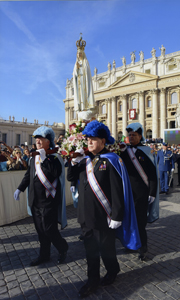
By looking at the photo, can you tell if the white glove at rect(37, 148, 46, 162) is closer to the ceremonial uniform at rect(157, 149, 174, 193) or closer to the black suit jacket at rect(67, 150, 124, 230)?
the black suit jacket at rect(67, 150, 124, 230)

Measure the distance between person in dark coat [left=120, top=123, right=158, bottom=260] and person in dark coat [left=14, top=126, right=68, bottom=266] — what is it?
1.17 meters

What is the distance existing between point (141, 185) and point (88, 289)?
165cm

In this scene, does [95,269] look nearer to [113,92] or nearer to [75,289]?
[75,289]

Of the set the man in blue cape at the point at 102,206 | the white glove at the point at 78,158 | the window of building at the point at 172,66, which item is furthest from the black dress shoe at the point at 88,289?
the window of building at the point at 172,66

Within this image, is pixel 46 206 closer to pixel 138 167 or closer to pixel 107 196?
pixel 107 196

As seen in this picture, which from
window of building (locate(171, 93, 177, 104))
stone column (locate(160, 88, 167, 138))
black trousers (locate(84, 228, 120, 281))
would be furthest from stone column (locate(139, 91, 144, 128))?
black trousers (locate(84, 228, 120, 281))

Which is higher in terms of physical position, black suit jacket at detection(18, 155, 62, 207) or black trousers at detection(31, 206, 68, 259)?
black suit jacket at detection(18, 155, 62, 207)

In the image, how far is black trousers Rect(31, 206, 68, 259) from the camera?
3.15m

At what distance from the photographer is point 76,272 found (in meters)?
3.08

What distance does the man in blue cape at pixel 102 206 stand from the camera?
8.23ft

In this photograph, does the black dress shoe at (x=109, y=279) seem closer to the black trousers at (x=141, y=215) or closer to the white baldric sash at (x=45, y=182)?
the black trousers at (x=141, y=215)

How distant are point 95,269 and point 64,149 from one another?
1.72m

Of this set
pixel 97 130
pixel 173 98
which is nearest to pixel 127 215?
pixel 97 130

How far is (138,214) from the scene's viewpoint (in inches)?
132
